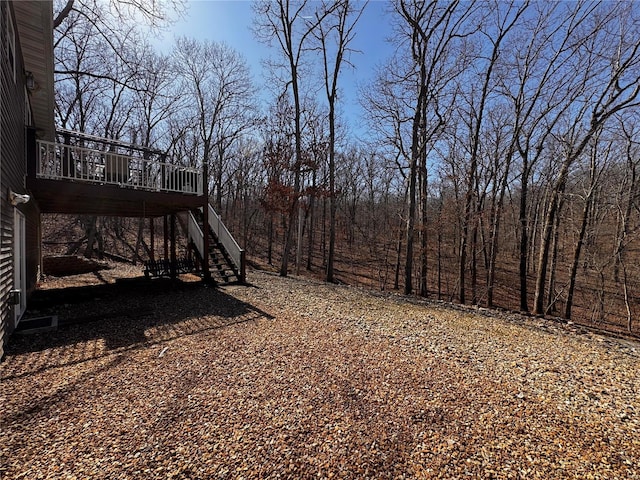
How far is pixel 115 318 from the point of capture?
522cm

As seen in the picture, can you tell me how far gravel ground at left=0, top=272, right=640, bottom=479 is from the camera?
209cm

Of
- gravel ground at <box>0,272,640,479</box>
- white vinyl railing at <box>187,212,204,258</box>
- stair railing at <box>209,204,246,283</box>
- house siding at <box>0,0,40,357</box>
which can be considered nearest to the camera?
gravel ground at <box>0,272,640,479</box>

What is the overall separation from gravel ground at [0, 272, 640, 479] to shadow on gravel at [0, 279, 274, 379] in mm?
47

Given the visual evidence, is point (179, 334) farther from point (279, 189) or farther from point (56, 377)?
point (279, 189)

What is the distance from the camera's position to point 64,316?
5180 mm

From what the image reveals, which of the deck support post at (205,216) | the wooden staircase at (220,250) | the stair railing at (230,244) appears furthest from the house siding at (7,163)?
the stair railing at (230,244)

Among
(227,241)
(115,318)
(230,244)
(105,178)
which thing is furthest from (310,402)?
(227,241)

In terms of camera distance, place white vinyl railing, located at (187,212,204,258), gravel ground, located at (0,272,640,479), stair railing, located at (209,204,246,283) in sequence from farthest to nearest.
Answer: white vinyl railing, located at (187,212,204,258) < stair railing, located at (209,204,246,283) < gravel ground, located at (0,272,640,479)

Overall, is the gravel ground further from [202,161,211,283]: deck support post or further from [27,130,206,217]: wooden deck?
[202,161,211,283]: deck support post

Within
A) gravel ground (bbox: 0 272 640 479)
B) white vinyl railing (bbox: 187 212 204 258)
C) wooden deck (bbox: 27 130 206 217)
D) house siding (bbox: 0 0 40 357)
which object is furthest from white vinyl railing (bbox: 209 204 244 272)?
house siding (bbox: 0 0 40 357)

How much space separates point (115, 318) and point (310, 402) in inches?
174

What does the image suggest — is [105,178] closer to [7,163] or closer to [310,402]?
[7,163]

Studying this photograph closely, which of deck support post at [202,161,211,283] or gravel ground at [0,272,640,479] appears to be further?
deck support post at [202,161,211,283]

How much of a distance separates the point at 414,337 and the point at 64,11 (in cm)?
1234
